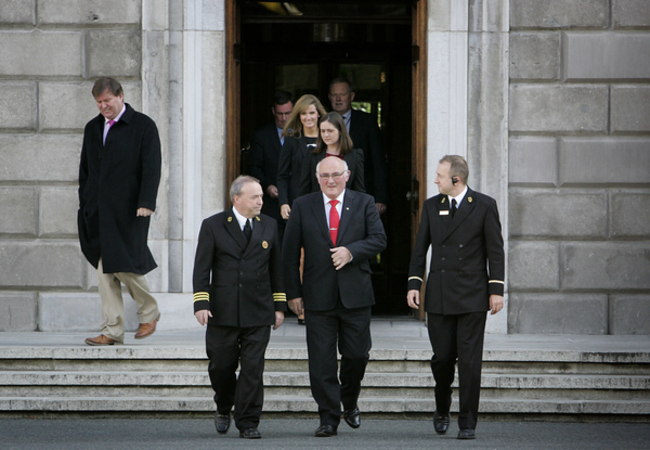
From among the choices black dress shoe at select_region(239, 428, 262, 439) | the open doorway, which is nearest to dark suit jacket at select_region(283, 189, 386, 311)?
black dress shoe at select_region(239, 428, 262, 439)

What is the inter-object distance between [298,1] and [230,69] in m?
1.23

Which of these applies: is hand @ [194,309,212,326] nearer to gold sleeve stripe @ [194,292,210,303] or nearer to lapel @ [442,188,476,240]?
gold sleeve stripe @ [194,292,210,303]

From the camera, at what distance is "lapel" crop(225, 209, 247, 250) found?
6.20m

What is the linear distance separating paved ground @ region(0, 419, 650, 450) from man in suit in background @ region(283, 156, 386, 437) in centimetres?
27

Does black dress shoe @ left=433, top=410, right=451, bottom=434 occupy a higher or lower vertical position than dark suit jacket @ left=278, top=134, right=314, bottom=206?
lower

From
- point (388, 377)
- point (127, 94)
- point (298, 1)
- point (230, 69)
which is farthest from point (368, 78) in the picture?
point (388, 377)

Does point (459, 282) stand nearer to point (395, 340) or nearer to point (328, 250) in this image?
point (328, 250)

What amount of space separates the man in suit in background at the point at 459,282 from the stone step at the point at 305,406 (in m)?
0.66

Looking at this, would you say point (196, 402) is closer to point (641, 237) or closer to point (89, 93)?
point (89, 93)

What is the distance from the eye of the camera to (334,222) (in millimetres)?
6480

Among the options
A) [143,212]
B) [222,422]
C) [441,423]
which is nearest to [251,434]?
[222,422]

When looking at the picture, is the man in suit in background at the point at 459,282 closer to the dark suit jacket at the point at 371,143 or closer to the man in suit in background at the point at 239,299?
the man in suit in background at the point at 239,299

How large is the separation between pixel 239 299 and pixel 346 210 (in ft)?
3.09

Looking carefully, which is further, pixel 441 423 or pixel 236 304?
pixel 441 423
